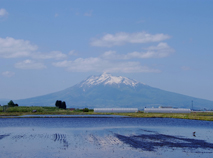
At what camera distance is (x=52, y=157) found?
115ft

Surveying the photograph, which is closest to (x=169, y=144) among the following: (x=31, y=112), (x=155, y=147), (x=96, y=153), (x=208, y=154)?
(x=155, y=147)

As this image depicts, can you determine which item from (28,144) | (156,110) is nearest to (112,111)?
(156,110)

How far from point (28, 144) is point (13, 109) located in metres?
125

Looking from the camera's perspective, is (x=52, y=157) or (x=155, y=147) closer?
(x=52, y=157)

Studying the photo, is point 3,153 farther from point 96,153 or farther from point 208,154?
point 208,154

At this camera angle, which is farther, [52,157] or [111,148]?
[111,148]

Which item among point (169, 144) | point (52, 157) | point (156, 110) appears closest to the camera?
point (52, 157)

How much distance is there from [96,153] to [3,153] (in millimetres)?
10873

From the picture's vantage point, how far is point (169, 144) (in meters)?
44.2

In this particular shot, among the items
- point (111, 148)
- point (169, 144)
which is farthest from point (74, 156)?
point (169, 144)

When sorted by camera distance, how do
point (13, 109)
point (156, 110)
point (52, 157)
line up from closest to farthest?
point (52, 157), point (13, 109), point (156, 110)

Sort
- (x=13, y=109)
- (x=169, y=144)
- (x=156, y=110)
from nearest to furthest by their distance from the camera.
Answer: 1. (x=169, y=144)
2. (x=13, y=109)
3. (x=156, y=110)

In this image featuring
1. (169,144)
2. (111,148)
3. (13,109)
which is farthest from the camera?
(13,109)

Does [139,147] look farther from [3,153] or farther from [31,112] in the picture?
[31,112]
